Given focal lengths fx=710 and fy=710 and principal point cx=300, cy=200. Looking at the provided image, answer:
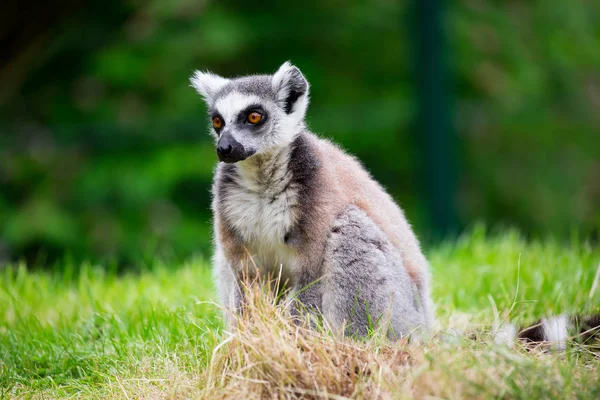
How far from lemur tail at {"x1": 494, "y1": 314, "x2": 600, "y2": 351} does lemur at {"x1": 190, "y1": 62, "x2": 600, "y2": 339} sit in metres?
0.02

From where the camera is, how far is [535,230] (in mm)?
9523

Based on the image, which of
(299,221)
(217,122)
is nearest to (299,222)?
(299,221)

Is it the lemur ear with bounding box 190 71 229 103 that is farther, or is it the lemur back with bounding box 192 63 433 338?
the lemur ear with bounding box 190 71 229 103

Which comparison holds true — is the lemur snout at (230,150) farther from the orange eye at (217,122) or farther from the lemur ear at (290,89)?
the lemur ear at (290,89)

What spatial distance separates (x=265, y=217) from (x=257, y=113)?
578 millimetres

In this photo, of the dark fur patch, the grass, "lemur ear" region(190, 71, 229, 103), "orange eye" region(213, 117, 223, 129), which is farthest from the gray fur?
"lemur ear" region(190, 71, 229, 103)

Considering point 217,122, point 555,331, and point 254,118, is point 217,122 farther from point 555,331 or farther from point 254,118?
point 555,331

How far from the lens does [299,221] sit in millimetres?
3506

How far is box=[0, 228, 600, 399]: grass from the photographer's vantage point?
2.58m

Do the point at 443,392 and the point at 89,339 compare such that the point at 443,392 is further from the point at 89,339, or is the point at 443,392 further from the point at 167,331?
the point at 89,339

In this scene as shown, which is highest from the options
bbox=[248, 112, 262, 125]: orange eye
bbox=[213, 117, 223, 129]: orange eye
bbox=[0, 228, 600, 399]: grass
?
bbox=[248, 112, 262, 125]: orange eye

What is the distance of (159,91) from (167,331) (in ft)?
19.6

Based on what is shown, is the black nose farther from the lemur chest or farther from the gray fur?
the gray fur

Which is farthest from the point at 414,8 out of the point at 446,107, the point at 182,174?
the point at 182,174
